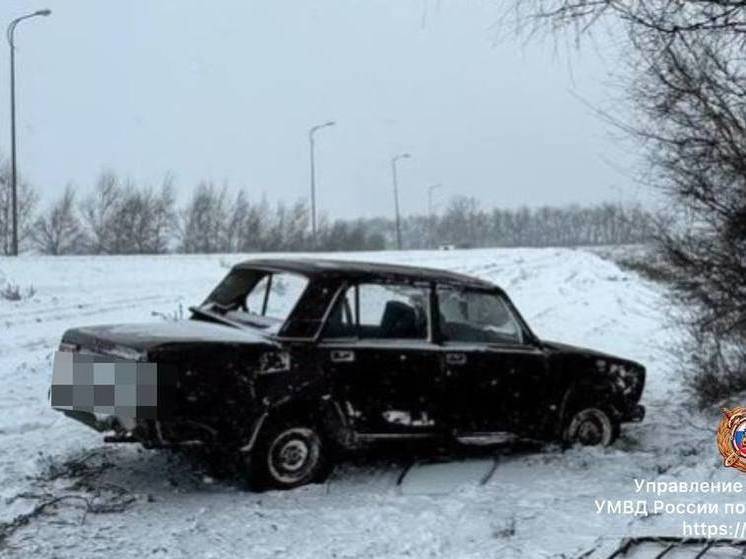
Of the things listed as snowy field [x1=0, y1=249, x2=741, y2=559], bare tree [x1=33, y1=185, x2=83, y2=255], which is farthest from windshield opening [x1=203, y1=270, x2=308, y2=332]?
bare tree [x1=33, y1=185, x2=83, y2=255]

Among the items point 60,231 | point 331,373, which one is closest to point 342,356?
point 331,373

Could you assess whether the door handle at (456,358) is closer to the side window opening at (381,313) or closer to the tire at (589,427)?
the side window opening at (381,313)

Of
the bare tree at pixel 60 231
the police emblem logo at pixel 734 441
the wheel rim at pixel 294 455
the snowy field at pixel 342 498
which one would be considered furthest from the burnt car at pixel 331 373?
the bare tree at pixel 60 231

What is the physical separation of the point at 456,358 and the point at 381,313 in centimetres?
70

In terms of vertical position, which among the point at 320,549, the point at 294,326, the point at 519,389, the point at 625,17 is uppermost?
the point at 625,17

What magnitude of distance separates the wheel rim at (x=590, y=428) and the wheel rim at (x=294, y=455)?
244 cm

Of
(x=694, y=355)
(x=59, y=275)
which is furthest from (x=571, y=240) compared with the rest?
(x=694, y=355)

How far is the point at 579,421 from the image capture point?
796 cm

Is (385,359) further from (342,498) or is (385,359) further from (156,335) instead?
(156,335)

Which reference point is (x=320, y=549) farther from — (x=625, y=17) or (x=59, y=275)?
(x=59, y=275)

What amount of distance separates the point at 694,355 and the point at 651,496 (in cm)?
387

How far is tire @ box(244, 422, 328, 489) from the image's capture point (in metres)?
6.36

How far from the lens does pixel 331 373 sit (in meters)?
6.63

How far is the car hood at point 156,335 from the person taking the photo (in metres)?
6.17
